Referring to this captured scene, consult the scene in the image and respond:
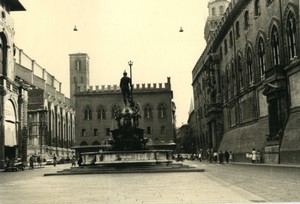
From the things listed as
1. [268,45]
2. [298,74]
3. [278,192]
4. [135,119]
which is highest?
[268,45]

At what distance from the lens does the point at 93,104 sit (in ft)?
246

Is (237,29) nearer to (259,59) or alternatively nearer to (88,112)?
(259,59)

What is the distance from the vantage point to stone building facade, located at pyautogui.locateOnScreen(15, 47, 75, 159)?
211 ft

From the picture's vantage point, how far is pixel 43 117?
216 ft

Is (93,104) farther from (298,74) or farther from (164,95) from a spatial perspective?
(298,74)

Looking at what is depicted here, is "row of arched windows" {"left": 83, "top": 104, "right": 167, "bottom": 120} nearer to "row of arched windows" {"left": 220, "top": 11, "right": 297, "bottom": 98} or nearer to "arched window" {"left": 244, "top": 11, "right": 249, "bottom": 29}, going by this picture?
"row of arched windows" {"left": 220, "top": 11, "right": 297, "bottom": 98}

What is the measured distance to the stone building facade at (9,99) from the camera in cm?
3347

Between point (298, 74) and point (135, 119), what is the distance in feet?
32.4

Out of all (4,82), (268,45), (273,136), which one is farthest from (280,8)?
(4,82)

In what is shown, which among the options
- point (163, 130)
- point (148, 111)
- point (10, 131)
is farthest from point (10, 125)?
point (163, 130)

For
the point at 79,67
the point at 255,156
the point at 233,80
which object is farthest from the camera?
the point at 79,67

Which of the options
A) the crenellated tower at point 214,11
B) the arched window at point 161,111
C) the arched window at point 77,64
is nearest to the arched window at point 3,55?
the arched window at point 161,111

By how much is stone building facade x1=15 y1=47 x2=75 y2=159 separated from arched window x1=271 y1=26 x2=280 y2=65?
116ft

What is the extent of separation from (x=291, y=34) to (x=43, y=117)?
1838 inches
